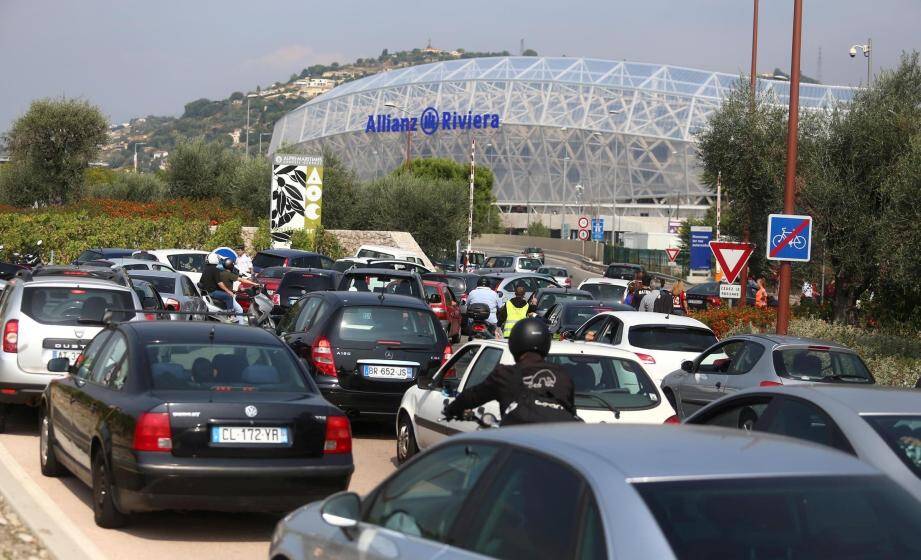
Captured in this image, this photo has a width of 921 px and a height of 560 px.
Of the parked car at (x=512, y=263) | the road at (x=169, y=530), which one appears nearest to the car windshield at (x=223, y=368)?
the road at (x=169, y=530)

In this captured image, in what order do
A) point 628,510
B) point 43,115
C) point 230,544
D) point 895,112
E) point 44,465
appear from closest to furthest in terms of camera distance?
point 628,510
point 230,544
point 44,465
point 895,112
point 43,115

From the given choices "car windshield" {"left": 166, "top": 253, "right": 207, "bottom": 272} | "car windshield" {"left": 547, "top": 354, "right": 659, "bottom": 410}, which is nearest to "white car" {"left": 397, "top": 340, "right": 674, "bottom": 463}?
"car windshield" {"left": 547, "top": 354, "right": 659, "bottom": 410}

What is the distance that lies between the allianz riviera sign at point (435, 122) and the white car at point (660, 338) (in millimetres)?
98690

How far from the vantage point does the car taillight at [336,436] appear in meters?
8.35

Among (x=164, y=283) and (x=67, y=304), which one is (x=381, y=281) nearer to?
(x=164, y=283)

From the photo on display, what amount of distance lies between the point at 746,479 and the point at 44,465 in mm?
8031

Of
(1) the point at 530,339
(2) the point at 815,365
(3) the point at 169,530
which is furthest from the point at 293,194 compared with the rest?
(1) the point at 530,339

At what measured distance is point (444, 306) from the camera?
25703 mm

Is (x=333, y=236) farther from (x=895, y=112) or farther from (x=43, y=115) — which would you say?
(x=895, y=112)

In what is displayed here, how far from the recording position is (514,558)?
12.9 ft

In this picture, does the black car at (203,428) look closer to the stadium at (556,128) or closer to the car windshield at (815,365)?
the car windshield at (815,365)

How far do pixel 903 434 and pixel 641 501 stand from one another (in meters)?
3.07

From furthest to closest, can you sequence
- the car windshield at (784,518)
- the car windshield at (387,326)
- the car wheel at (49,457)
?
the car windshield at (387,326) < the car wheel at (49,457) < the car windshield at (784,518)

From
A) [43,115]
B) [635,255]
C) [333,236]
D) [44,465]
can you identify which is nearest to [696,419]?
[44,465]
